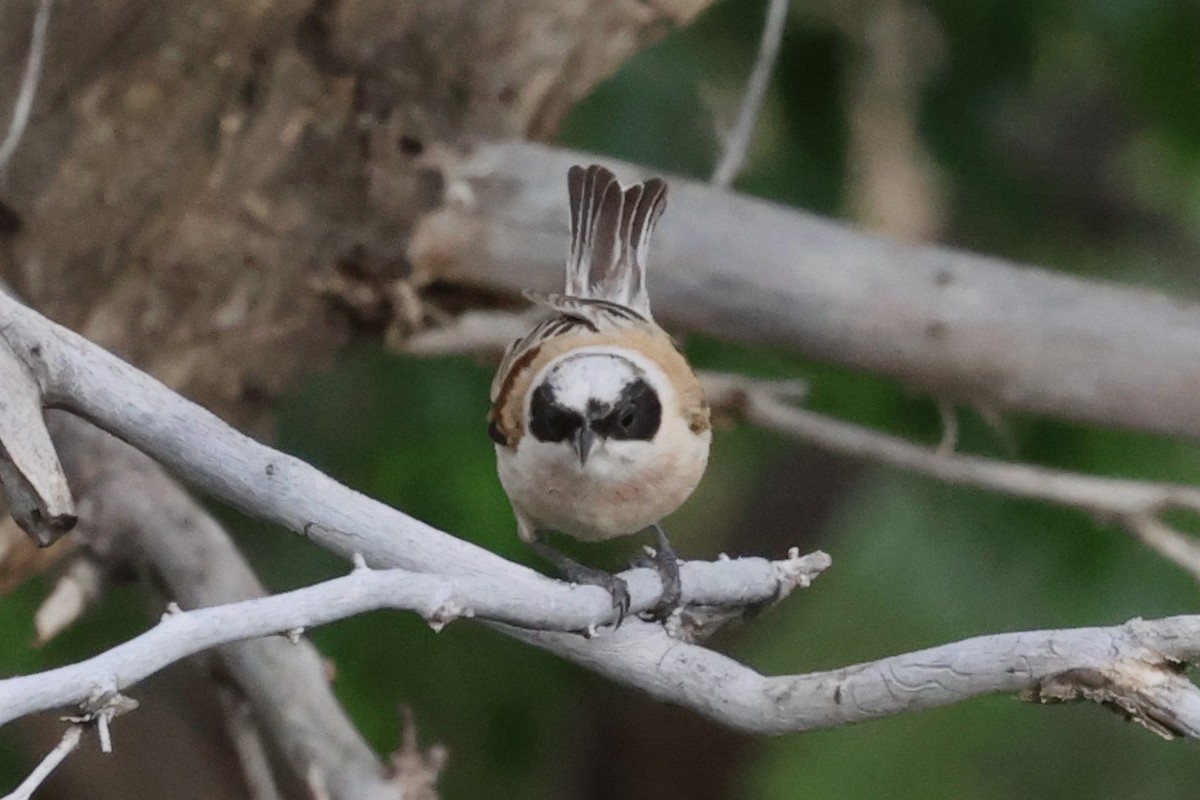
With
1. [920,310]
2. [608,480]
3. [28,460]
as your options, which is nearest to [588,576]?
[608,480]

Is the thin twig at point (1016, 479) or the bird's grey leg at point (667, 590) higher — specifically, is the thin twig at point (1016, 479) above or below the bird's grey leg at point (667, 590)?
above

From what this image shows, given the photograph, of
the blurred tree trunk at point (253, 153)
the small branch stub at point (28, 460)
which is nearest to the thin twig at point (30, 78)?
the blurred tree trunk at point (253, 153)

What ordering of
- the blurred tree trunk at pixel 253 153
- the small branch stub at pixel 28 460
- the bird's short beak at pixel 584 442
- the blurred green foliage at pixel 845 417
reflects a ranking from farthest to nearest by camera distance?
the blurred green foliage at pixel 845 417
the blurred tree trunk at pixel 253 153
the bird's short beak at pixel 584 442
the small branch stub at pixel 28 460

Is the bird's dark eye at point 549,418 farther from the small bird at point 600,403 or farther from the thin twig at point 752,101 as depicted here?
the thin twig at point 752,101

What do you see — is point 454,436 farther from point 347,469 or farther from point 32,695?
point 32,695

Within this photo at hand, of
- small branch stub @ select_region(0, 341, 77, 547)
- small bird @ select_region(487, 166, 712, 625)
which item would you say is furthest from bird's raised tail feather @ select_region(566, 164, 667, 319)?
small branch stub @ select_region(0, 341, 77, 547)

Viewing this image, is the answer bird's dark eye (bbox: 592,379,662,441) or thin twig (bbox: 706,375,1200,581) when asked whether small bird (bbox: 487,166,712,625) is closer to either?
bird's dark eye (bbox: 592,379,662,441)

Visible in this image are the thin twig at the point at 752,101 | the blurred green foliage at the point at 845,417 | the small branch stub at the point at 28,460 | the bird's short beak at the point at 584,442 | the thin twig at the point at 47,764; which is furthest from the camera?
the blurred green foliage at the point at 845,417

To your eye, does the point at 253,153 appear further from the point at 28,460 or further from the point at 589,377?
the point at 28,460
